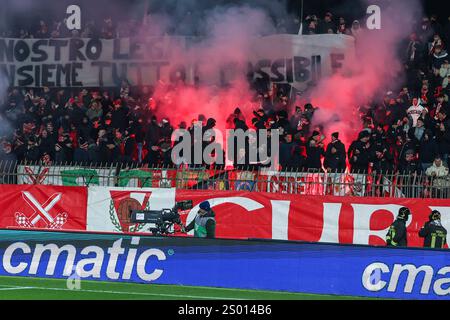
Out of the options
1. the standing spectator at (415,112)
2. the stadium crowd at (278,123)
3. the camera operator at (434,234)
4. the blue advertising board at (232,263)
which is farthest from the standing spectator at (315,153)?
the blue advertising board at (232,263)

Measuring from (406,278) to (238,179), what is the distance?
24.1 ft

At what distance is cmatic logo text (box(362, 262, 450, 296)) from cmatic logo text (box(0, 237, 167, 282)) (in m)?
3.20

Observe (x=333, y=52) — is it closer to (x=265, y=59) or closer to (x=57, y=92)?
(x=265, y=59)

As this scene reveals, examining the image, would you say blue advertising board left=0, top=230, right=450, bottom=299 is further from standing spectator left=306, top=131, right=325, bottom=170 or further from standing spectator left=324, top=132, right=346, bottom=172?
standing spectator left=306, top=131, right=325, bottom=170

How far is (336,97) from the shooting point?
83.9ft

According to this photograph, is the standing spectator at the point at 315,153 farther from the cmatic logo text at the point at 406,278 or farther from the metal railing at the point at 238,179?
the cmatic logo text at the point at 406,278

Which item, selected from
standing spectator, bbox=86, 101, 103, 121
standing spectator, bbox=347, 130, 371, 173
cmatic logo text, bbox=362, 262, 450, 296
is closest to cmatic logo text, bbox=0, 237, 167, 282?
cmatic logo text, bbox=362, 262, 450, 296

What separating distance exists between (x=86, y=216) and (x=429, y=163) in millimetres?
7465

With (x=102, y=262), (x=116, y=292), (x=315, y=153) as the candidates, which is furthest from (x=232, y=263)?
(x=315, y=153)

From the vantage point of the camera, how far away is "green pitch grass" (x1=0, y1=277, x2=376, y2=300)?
1543 cm

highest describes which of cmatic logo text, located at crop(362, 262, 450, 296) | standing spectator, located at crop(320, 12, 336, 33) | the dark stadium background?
the dark stadium background

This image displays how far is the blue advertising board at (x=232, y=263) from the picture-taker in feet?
51.6

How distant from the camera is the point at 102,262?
55.2 ft

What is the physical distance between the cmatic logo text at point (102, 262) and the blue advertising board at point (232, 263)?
15mm
